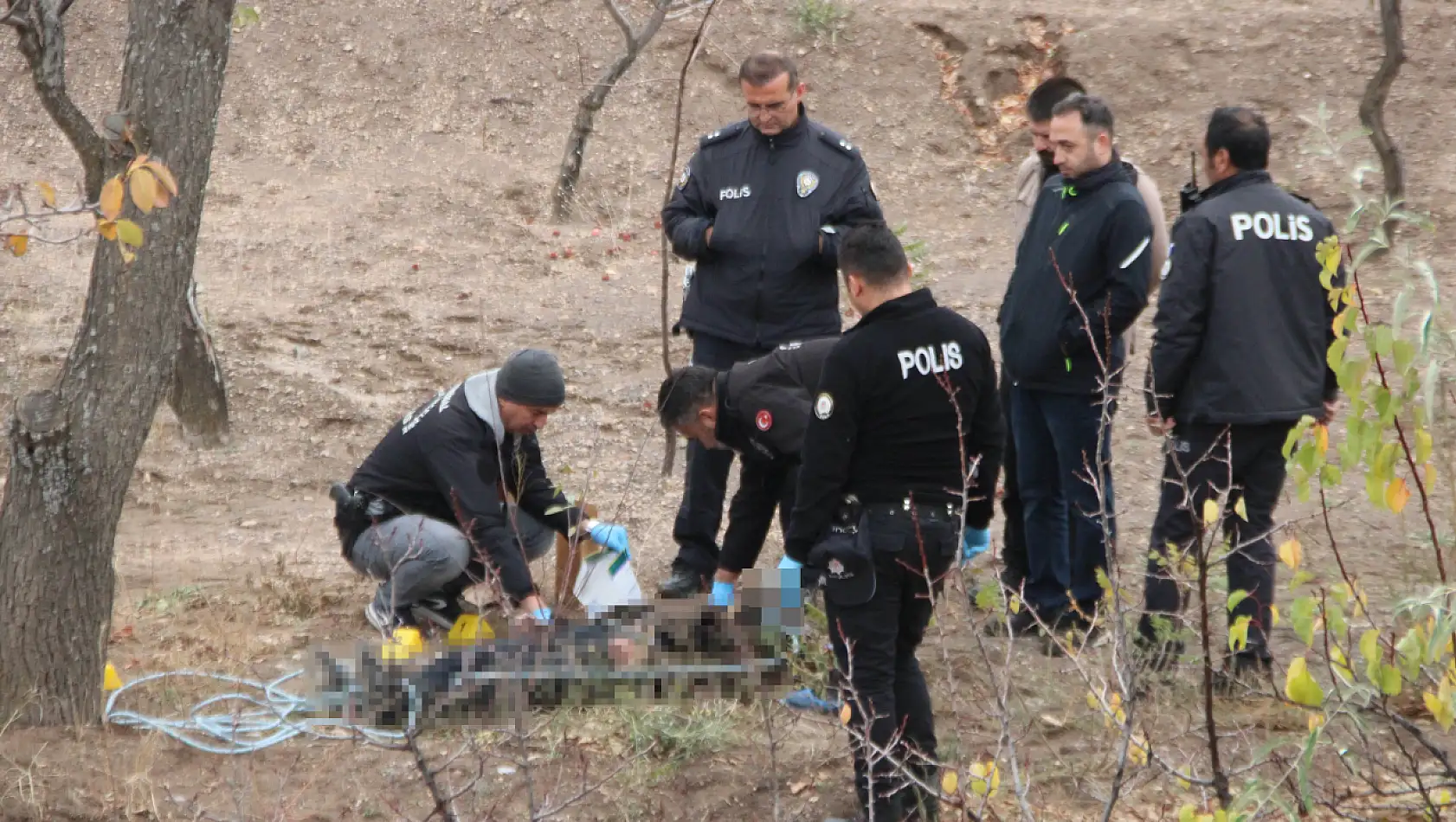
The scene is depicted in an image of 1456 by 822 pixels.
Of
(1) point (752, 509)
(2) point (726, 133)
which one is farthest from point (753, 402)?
(2) point (726, 133)

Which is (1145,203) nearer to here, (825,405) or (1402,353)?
(825,405)

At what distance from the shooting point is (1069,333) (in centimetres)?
457

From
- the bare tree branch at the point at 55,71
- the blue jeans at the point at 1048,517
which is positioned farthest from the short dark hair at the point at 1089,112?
the bare tree branch at the point at 55,71

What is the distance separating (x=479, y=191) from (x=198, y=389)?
4.69 meters

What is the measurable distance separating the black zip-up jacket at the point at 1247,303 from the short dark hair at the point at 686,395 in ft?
4.16

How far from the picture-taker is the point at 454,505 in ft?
15.4

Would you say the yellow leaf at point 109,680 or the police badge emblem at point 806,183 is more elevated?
the police badge emblem at point 806,183

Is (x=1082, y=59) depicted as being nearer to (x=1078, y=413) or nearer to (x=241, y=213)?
(x=241, y=213)

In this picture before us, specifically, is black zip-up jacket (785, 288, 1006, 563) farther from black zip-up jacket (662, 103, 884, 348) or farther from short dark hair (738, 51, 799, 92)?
short dark hair (738, 51, 799, 92)

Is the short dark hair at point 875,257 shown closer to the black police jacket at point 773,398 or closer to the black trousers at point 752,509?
the black police jacket at point 773,398

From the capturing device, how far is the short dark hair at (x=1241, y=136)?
4258mm

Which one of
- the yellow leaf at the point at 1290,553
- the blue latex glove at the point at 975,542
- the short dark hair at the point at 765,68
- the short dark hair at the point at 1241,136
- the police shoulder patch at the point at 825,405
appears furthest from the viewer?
the short dark hair at the point at 765,68

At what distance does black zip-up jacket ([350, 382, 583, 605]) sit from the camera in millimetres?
4746

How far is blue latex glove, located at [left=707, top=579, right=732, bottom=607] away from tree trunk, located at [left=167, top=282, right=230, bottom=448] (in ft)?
12.3
